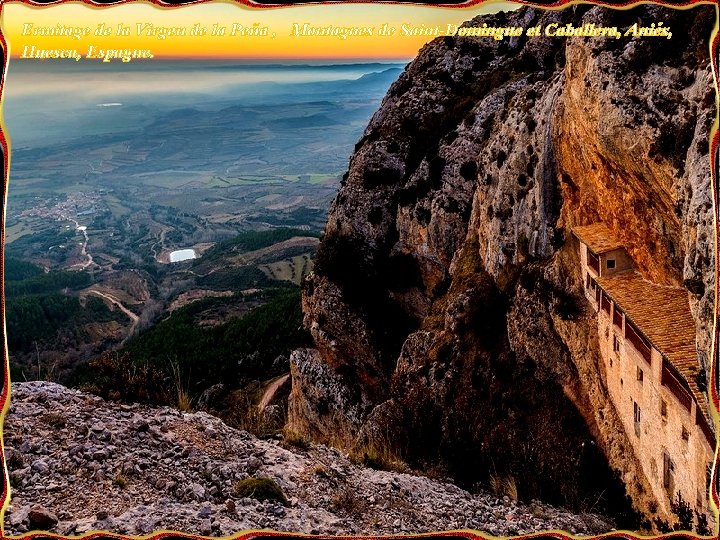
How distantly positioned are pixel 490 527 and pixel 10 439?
17.6ft

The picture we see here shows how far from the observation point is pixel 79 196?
53.3 ft

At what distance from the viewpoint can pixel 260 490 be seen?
6.26 m

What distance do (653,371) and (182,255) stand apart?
71040 mm

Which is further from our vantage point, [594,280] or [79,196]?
[79,196]

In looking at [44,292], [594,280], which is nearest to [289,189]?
[44,292]

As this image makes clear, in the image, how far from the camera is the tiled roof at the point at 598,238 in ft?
30.9

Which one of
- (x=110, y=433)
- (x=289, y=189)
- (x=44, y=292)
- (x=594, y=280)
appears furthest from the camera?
(x=289, y=189)

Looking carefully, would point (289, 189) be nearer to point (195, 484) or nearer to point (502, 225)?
point (502, 225)

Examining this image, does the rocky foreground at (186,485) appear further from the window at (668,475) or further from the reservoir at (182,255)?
the reservoir at (182,255)

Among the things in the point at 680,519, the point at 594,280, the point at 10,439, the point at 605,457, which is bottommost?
the point at 605,457

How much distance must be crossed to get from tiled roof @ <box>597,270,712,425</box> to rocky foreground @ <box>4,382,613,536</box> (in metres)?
2.12

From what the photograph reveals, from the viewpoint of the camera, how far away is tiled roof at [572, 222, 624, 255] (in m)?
9.42

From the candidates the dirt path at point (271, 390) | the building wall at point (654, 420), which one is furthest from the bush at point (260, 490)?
the dirt path at point (271, 390)

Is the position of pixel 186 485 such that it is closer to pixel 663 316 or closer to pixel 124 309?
pixel 663 316
